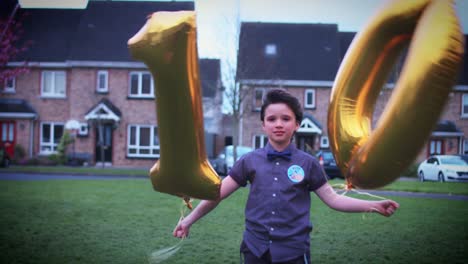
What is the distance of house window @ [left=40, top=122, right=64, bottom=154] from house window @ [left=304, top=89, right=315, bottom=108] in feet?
47.5

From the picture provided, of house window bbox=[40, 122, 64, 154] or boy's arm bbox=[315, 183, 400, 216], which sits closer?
boy's arm bbox=[315, 183, 400, 216]

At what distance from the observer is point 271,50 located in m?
26.3

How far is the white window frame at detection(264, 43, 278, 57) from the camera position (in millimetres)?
25909

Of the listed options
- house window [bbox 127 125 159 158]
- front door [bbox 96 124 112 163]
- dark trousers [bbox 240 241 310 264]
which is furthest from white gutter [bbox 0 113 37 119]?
dark trousers [bbox 240 241 310 264]

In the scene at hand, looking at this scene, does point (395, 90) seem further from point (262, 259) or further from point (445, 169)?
point (445, 169)

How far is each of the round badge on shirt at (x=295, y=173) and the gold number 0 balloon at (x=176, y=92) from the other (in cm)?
54

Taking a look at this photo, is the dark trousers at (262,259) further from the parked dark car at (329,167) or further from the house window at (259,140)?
the house window at (259,140)

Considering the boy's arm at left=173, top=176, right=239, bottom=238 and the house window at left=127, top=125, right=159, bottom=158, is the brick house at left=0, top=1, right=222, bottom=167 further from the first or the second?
the boy's arm at left=173, top=176, right=239, bottom=238

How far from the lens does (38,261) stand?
16.5 feet

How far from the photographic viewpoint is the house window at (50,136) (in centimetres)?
2552

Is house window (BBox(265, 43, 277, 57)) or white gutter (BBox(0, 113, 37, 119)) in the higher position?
house window (BBox(265, 43, 277, 57))

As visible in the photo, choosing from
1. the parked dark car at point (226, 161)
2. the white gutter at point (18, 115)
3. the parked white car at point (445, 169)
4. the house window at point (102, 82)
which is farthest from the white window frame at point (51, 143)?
the parked white car at point (445, 169)

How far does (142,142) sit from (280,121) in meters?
23.0

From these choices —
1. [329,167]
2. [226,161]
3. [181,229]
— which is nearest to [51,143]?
[226,161]
